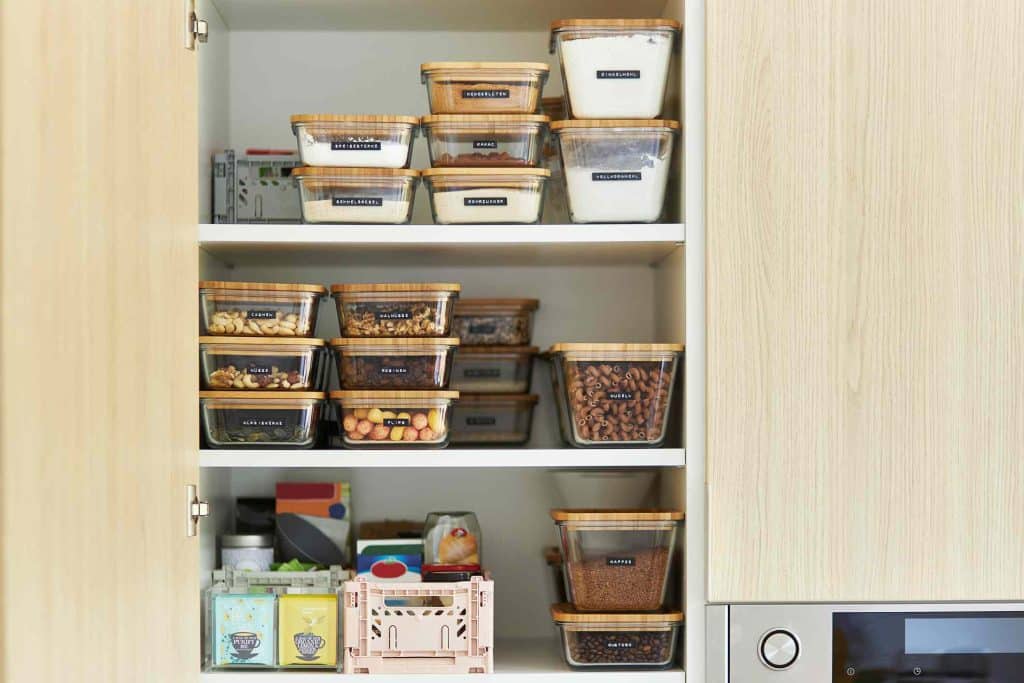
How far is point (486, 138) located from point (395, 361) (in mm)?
358

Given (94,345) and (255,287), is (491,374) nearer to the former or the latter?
(255,287)

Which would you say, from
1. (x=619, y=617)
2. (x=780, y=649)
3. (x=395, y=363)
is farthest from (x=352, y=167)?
(x=780, y=649)

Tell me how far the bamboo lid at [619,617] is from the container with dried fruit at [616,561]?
0.02 metres

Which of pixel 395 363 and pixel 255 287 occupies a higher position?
pixel 255 287

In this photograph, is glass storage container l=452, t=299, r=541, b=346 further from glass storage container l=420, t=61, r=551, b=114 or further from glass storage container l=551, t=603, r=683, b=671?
glass storage container l=551, t=603, r=683, b=671

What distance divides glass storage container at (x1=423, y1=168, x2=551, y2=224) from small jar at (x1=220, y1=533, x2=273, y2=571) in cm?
62

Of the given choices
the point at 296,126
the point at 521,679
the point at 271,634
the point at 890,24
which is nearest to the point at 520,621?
the point at 521,679

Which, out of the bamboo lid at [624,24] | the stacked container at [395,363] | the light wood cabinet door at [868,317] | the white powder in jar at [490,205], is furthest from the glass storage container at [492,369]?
the bamboo lid at [624,24]

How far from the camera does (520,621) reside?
1.95 meters

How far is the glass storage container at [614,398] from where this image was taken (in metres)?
1.63

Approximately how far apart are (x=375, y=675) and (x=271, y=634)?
167 mm

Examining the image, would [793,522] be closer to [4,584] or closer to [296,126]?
[296,126]

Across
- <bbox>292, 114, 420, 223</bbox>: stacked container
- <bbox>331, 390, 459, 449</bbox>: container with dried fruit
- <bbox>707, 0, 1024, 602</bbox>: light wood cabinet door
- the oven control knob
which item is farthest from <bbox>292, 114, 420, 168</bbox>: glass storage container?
the oven control knob

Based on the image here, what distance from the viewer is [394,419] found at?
5.40 feet
